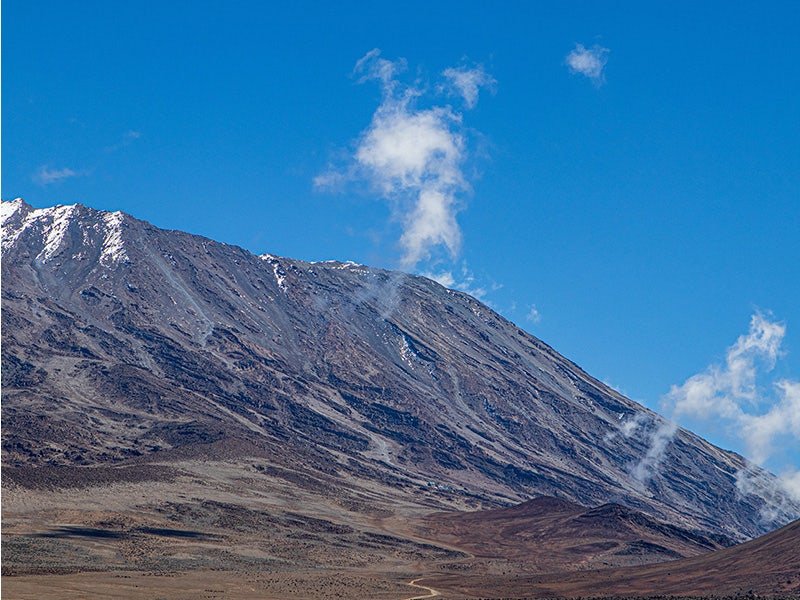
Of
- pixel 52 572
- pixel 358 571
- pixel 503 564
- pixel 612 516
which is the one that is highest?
pixel 612 516

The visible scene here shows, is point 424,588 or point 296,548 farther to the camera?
point 296,548

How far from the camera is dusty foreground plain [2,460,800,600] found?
291ft

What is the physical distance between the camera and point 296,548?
12562cm

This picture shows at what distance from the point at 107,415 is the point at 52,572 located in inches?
4629

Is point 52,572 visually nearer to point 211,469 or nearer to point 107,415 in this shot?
point 211,469

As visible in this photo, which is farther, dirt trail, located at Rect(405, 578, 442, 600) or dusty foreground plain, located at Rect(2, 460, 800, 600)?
dirt trail, located at Rect(405, 578, 442, 600)

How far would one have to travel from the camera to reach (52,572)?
3292 inches

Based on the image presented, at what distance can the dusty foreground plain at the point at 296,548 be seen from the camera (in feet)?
291

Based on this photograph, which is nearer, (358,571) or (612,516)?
(358,571)

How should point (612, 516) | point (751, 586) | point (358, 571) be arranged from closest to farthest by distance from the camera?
point (751, 586)
point (358, 571)
point (612, 516)

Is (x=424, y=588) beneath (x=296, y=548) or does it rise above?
beneath

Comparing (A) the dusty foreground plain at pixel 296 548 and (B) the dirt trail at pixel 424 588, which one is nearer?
(A) the dusty foreground plain at pixel 296 548

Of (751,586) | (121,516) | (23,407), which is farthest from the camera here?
(23,407)

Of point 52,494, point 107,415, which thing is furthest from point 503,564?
point 107,415
